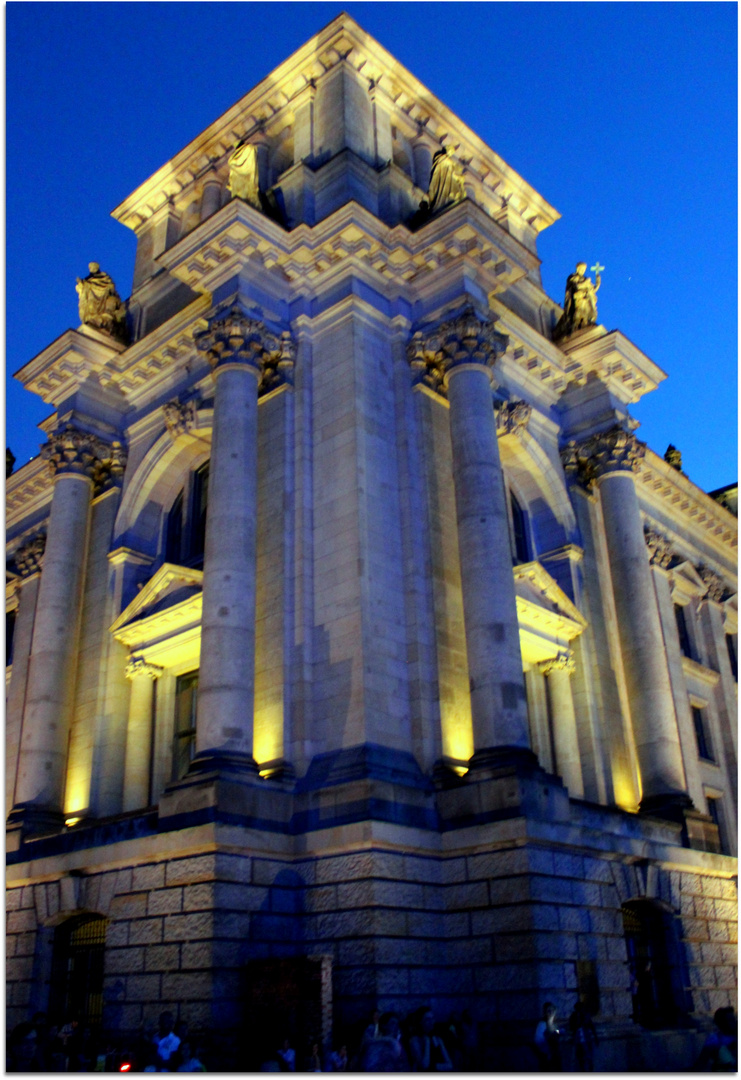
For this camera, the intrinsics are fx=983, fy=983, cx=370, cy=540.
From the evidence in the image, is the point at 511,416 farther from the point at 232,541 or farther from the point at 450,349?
the point at 232,541

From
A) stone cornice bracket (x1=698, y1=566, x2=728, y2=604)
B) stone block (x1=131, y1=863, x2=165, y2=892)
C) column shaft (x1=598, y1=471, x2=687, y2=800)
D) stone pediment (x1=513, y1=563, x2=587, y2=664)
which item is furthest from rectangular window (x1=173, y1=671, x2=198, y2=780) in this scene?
stone cornice bracket (x1=698, y1=566, x2=728, y2=604)

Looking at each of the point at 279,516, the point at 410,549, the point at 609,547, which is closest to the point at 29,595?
the point at 279,516

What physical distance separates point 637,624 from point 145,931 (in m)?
16.5

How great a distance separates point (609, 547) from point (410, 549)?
9.12 m

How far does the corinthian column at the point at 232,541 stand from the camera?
845 inches

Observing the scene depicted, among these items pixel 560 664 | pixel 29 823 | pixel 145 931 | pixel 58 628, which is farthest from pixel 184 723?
pixel 560 664

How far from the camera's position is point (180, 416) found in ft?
97.1

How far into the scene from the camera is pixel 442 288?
2778 cm

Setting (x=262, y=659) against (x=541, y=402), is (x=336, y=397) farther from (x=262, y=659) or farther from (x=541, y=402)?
(x=541, y=402)

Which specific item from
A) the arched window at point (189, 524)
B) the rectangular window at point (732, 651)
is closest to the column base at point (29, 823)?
the arched window at point (189, 524)

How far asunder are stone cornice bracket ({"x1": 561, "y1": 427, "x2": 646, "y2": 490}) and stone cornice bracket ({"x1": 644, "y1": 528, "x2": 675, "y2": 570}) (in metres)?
6.81

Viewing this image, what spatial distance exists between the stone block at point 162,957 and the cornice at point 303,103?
2646cm

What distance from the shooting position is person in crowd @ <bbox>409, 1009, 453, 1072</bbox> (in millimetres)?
16469

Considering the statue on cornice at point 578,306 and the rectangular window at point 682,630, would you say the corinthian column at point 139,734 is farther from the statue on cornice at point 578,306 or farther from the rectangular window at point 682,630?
Result: the rectangular window at point 682,630
